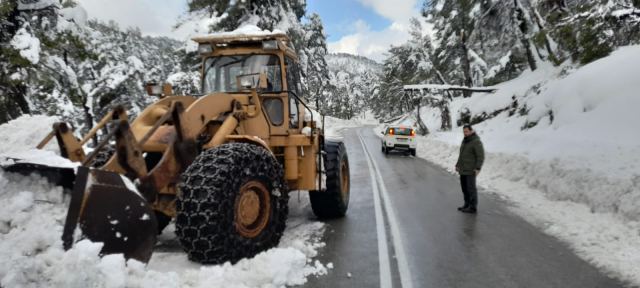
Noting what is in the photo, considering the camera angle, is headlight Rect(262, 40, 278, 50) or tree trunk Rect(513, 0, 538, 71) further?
tree trunk Rect(513, 0, 538, 71)

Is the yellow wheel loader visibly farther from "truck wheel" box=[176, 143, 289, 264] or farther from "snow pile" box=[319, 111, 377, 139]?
"snow pile" box=[319, 111, 377, 139]

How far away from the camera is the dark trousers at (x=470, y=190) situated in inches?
329

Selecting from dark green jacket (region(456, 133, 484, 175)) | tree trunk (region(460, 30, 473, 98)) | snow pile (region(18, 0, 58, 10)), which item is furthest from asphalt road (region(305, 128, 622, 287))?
tree trunk (region(460, 30, 473, 98))

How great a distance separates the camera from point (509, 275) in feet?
16.2

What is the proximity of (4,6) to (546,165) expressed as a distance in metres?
14.6

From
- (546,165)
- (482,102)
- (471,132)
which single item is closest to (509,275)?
(471,132)

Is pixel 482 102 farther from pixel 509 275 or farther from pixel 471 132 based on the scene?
pixel 509 275

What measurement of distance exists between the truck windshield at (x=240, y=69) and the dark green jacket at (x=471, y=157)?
164 inches

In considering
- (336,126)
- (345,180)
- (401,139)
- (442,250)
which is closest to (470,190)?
(345,180)

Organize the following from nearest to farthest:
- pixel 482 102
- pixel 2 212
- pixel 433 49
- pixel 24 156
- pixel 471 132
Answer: pixel 2 212 → pixel 24 156 → pixel 471 132 → pixel 482 102 → pixel 433 49

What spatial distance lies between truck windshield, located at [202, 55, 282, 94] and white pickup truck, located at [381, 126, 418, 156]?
15.7 meters

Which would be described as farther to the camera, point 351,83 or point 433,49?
point 351,83

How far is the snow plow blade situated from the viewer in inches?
132

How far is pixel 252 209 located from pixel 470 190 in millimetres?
5054
